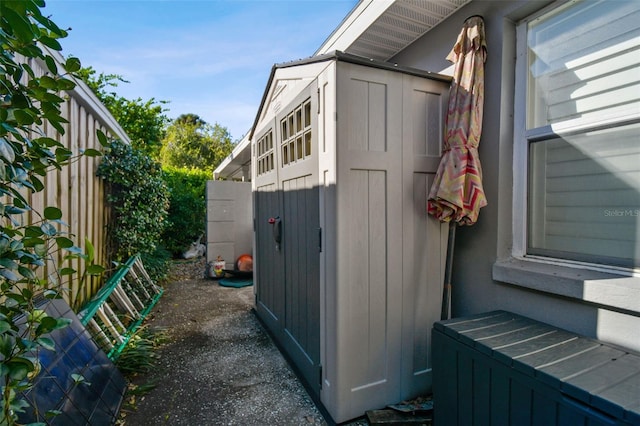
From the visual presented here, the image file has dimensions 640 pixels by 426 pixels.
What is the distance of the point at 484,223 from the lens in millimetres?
2182

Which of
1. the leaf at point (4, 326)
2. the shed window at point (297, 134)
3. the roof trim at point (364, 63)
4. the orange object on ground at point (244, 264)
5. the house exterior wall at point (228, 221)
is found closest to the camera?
the leaf at point (4, 326)

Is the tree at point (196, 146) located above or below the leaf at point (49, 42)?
above

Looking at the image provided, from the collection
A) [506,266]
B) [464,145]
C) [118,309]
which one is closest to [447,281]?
[506,266]

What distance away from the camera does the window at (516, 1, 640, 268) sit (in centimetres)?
158

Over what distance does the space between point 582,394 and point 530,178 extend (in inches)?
51.2

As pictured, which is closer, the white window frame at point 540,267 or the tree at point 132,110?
the white window frame at point 540,267

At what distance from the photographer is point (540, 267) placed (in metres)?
1.86

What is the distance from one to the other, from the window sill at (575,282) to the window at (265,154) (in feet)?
7.66

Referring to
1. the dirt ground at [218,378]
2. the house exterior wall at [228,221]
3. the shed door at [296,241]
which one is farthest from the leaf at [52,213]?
the house exterior wall at [228,221]

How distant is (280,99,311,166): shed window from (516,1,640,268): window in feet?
4.70

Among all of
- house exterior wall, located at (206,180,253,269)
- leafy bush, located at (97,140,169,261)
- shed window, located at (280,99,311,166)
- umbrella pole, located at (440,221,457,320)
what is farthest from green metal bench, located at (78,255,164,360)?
umbrella pole, located at (440,221,457,320)

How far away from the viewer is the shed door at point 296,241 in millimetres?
2271

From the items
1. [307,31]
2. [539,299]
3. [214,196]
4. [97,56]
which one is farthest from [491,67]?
[97,56]

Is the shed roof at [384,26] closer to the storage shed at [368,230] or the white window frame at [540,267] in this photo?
the storage shed at [368,230]
